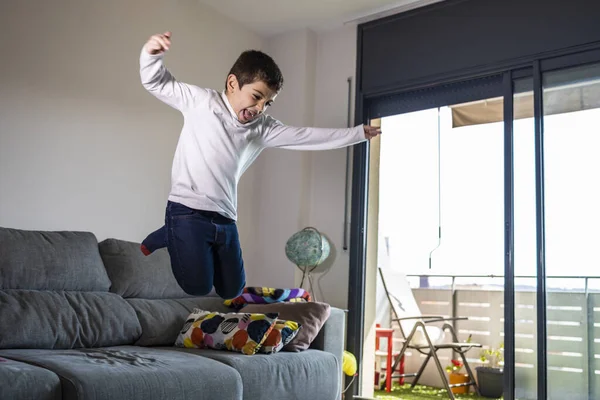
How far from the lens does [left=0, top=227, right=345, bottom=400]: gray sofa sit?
237 centimetres

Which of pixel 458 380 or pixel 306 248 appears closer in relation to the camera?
pixel 306 248

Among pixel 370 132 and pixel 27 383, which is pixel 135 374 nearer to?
pixel 27 383

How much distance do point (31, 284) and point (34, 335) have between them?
257 mm

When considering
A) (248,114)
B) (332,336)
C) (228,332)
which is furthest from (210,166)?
(332,336)

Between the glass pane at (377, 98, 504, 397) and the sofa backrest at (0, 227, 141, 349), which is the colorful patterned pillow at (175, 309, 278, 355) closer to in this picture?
the sofa backrest at (0, 227, 141, 349)

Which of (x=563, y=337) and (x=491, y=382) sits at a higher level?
(x=563, y=337)

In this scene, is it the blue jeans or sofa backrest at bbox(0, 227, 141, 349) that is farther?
sofa backrest at bbox(0, 227, 141, 349)

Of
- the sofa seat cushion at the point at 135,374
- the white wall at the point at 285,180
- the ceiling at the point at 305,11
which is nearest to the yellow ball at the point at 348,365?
the white wall at the point at 285,180

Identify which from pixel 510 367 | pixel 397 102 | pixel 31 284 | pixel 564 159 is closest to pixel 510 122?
pixel 564 159

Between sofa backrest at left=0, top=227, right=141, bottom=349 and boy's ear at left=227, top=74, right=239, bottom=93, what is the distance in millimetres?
1278

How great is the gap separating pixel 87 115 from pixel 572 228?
2.75 metres

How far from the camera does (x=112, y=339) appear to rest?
3.14 meters

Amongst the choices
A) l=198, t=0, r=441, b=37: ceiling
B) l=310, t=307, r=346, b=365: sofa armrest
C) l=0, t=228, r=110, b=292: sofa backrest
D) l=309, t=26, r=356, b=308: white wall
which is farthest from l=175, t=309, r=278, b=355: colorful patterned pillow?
l=198, t=0, r=441, b=37: ceiling

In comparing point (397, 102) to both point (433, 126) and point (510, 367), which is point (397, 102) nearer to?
point (433, 126)
